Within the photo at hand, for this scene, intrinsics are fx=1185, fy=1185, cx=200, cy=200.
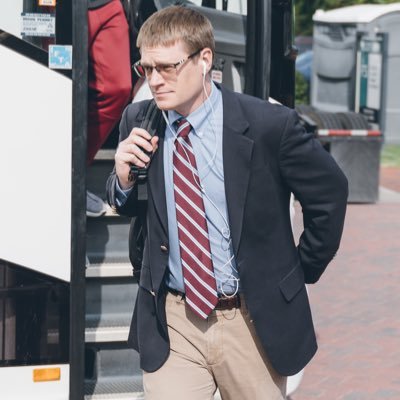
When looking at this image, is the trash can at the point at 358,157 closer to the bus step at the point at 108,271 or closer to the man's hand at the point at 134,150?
the bus step at the point at 108,271

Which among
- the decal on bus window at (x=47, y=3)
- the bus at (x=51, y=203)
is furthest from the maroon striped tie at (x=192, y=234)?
the decal on bus window at (x=47, y=3)

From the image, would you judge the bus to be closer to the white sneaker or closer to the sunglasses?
the white sneaker

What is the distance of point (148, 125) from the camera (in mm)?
3762

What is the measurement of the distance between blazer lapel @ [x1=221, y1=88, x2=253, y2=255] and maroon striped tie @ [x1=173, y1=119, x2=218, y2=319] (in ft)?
0.30

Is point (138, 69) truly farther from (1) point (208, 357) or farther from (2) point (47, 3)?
(1) point (208, 357)

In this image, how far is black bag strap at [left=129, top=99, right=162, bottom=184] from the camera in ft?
12.1

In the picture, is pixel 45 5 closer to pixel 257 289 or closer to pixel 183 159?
pixel 183 159

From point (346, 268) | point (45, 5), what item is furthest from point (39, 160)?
point (346, 268)

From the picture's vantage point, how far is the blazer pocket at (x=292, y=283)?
378cm

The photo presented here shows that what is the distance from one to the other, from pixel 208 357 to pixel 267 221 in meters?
0.48

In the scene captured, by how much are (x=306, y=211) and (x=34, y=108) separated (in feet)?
4.51

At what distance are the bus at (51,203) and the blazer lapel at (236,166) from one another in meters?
1.18

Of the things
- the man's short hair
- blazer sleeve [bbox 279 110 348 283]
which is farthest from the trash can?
the man's short hair

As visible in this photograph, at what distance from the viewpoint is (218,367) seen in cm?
382
